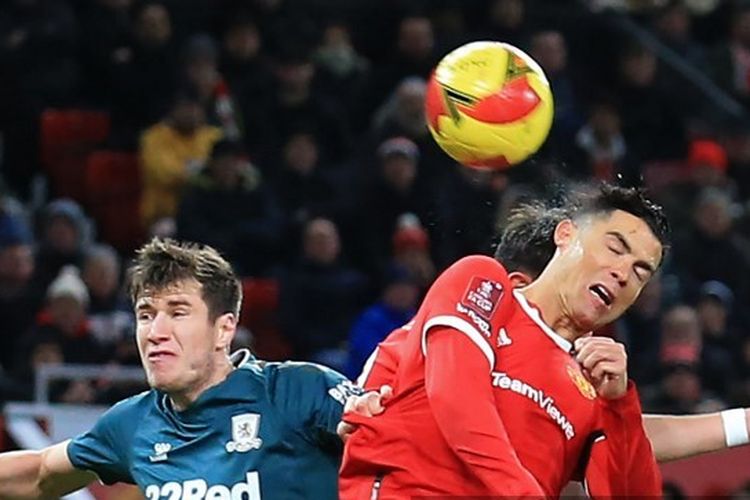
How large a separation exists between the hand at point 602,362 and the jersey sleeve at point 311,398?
682 millimetres

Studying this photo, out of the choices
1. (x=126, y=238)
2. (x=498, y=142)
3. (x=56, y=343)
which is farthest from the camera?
(x=126, y=238)

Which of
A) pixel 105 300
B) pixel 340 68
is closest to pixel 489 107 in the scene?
pixel 105 300

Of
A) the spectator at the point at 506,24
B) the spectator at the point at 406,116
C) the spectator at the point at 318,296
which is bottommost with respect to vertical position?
the spectator at the point at 318,296

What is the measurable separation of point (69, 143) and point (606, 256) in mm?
8017

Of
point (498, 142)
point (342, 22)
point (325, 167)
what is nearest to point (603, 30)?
point (342, 22)

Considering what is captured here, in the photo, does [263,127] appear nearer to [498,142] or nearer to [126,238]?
[126,238]

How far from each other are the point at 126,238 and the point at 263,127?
46.5 inches

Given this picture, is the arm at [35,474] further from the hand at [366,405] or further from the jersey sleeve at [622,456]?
the jersey sleeve at [622,456]

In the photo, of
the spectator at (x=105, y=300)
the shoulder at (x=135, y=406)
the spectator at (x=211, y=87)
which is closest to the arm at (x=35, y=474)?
the shoulder at (x=135, y=406)

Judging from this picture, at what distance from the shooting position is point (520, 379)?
16.1 feet

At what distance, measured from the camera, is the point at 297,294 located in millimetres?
11461

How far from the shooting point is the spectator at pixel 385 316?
33.3 ft

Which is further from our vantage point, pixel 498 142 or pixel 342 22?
pixel 342 22

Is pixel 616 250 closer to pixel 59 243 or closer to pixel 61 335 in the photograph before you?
pixel 61 335
